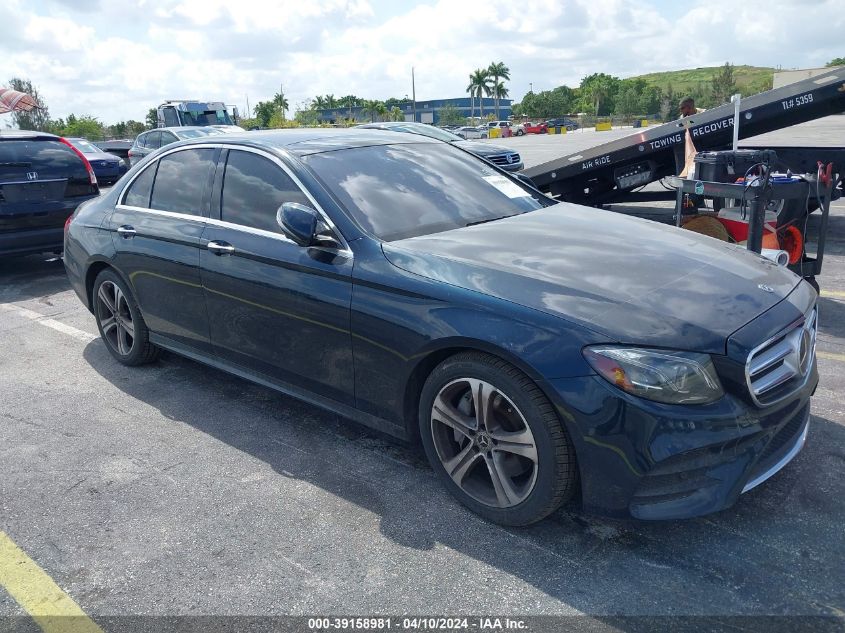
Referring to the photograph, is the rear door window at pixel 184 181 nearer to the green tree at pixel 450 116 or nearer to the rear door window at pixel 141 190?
the rear door window at pixel 141 190

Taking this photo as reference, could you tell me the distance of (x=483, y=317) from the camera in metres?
2.83

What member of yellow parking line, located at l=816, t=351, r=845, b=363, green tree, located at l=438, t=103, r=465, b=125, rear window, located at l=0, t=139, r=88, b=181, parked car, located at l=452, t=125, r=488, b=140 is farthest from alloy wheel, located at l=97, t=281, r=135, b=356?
green tree, located at l=438, t=103, r=465, b=125

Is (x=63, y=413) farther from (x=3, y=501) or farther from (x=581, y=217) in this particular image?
(x=581, y=217)

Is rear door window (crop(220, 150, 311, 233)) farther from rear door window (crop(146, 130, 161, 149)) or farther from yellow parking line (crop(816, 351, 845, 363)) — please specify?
rear door window (crop(146, 130, 161, 149))

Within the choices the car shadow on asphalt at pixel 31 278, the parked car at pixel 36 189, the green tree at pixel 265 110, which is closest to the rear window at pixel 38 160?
the parked car at pixel 36 189

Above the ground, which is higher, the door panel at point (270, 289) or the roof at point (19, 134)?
the roof at point (19, 134)

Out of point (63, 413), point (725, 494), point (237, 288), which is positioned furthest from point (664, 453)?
point (63, 413)

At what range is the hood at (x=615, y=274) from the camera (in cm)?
268

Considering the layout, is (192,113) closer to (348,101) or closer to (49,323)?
(49,323)

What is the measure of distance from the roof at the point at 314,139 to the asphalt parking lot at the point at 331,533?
156 centimetres

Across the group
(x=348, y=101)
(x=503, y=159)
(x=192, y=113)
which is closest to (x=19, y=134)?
(x=503, y=159)

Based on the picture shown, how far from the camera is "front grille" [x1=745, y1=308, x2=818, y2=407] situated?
2680 mm

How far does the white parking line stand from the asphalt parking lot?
5.46ft

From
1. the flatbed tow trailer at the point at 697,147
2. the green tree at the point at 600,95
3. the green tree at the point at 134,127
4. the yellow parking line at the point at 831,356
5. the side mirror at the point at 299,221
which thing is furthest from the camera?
the green tree at the point at 600,95
